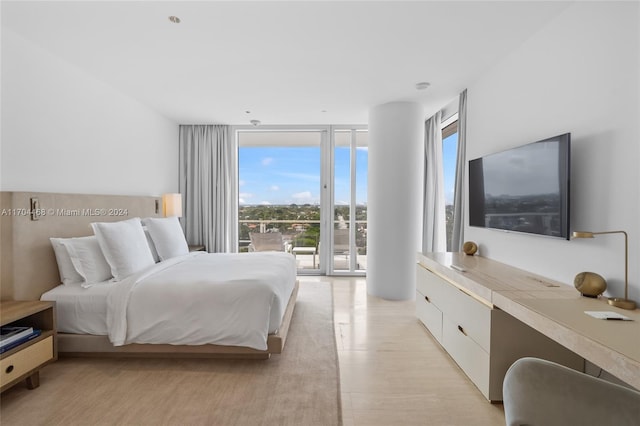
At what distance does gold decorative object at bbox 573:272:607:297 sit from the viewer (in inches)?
67.3

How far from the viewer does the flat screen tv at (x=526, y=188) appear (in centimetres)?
196

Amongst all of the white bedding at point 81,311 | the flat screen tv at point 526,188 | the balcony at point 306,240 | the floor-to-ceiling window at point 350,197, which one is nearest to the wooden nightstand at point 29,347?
the white bedding at point 81,311

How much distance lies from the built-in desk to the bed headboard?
323 centimetres

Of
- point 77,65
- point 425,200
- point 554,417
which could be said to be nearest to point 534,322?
point 554,417

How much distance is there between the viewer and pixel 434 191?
4.66 metres

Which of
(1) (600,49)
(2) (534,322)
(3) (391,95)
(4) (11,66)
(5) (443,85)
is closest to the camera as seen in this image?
(2) (534,322)

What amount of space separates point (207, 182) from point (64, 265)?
2.61m

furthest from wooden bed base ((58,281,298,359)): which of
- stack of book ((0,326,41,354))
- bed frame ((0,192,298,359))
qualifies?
stack of book ((0,326,41,354))

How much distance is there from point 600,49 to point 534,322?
5.26 feet

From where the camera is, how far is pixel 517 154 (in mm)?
2393

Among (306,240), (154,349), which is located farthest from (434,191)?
(154,349)

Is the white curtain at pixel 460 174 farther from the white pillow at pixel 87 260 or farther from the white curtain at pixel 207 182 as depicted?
the white pillow at pixel 87 260

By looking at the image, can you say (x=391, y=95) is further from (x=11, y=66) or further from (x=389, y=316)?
(x=11, y=66)

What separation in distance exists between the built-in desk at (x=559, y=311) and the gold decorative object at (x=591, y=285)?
4 centimetres
